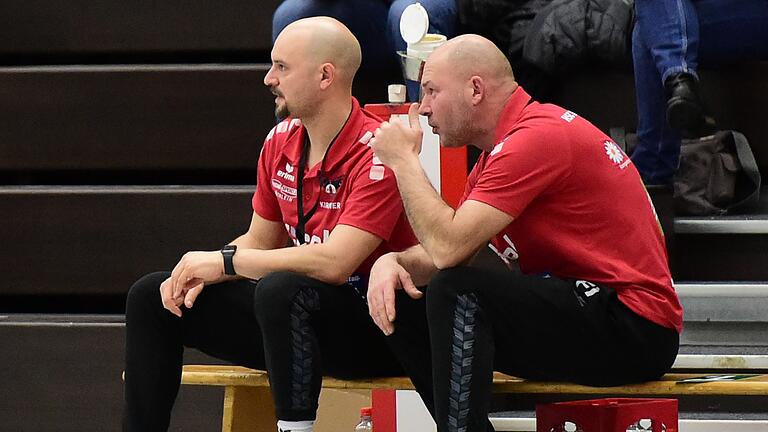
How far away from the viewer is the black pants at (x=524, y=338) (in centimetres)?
225

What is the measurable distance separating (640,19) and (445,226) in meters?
1.19

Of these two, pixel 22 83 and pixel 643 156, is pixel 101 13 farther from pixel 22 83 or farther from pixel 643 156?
pixel 643 156

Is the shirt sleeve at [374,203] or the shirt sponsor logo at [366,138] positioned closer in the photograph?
the shirt sleeve at [374,203]

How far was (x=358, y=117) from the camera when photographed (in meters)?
2.77

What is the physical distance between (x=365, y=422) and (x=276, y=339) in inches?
30.3

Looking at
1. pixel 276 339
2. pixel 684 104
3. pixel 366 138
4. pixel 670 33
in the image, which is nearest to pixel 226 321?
pixel 276 339

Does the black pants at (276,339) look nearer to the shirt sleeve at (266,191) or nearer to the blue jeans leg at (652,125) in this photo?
the shirt sleeve at (266,191)

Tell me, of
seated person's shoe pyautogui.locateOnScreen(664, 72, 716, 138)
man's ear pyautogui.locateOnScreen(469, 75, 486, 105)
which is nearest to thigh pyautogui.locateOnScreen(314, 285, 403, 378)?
man's ear pyautogui.locateOnScreen(469, 75, 486, 105)

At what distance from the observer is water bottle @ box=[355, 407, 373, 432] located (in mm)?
3115

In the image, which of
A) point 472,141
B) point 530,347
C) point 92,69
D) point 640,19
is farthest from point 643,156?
point 92,69

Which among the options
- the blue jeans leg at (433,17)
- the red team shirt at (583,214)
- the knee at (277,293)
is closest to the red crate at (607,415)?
the red team shirt at (583,214)

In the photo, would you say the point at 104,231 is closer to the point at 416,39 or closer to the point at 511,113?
the point at 416,39

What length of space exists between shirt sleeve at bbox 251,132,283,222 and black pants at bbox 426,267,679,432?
65cm

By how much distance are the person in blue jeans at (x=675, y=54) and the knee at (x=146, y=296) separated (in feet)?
4.16
